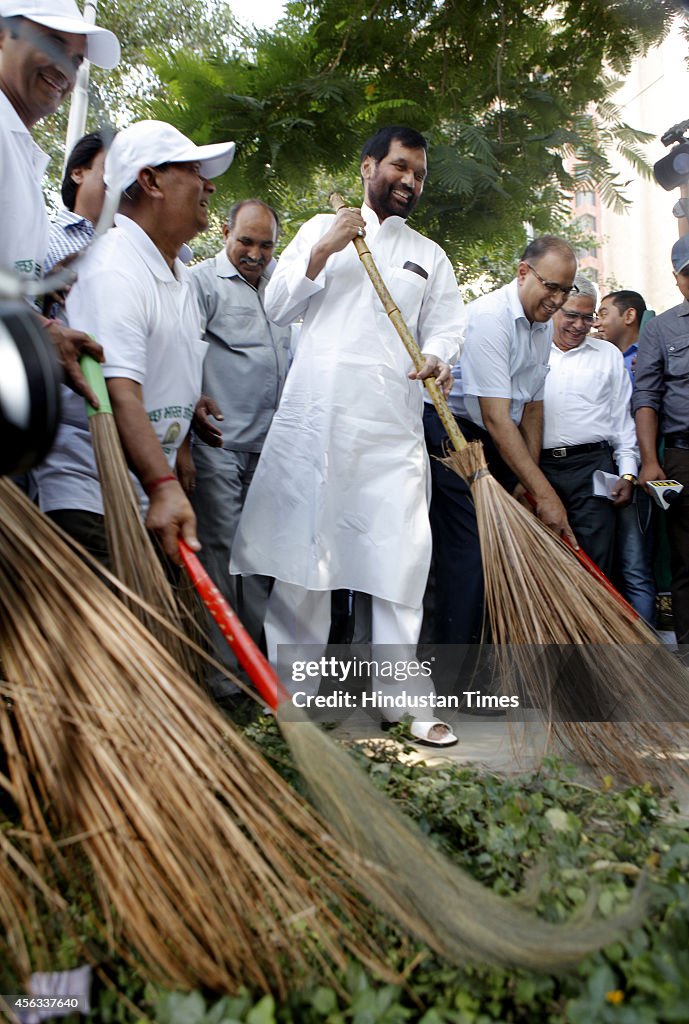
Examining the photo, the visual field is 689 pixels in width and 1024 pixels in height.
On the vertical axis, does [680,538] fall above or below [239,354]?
below

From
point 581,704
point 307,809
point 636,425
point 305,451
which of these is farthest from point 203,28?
point 307,809

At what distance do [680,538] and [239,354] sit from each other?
6.59 ft

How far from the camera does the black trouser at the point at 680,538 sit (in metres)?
3.91

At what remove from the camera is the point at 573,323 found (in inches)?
177

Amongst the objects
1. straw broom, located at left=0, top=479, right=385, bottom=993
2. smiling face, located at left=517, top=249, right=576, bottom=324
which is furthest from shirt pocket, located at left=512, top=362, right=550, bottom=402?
straw broom, located at left=0, top=479, right=385, bottom=993

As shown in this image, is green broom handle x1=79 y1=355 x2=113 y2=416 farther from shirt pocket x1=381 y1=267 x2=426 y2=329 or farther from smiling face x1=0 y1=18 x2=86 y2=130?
shirt pocket x1=381 y1=267 x2=426 y2=329

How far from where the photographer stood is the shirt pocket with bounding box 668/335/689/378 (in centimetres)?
403

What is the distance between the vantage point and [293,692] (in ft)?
9.71

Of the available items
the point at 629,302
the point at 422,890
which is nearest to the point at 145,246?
the point at 422,890

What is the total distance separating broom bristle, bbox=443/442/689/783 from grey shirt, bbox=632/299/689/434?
5.00 ft

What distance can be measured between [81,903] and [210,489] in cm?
198

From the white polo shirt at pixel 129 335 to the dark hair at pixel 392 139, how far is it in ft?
3.97

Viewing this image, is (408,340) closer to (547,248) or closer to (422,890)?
(547,248)

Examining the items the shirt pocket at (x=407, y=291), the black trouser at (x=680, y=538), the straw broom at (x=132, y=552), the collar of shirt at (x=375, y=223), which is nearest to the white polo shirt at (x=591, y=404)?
the black trouser at (x=680, y=538)
